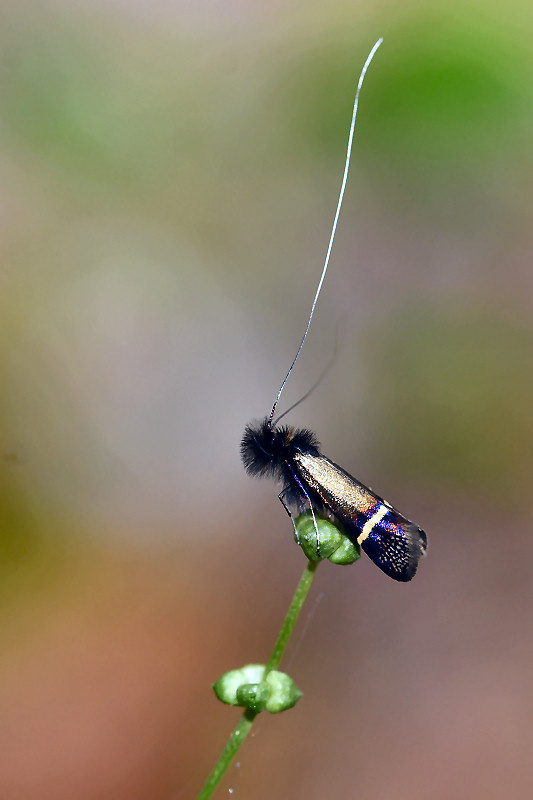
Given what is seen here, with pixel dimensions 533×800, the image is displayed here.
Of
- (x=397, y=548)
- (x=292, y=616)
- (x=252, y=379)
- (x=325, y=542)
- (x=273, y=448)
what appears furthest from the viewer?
(x=252, y=379)

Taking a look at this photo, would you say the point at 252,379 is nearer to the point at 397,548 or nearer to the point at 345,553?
the point at 397,548

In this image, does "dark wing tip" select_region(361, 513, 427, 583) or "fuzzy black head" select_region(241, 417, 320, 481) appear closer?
"dark wing tip" select_region(361, 513, 427, 583)

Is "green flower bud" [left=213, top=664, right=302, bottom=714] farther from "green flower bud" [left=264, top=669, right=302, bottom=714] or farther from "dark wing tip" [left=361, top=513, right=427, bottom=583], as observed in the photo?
"dark wing tip" [left=361, top=513, right=427, bottom=583]

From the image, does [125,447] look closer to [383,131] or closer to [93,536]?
[93,536]

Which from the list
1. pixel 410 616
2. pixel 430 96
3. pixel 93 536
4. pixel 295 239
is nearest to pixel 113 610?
pixel 93 536

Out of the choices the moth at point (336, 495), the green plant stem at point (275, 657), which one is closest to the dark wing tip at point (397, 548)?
the moth at point (336, 495)

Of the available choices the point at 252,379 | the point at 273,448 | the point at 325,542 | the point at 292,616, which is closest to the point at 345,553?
the point at 325,542

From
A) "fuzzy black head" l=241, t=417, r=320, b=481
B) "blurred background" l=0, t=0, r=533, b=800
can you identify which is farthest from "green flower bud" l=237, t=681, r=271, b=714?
"blurred background" l=0, t=0, r=533, b=800
